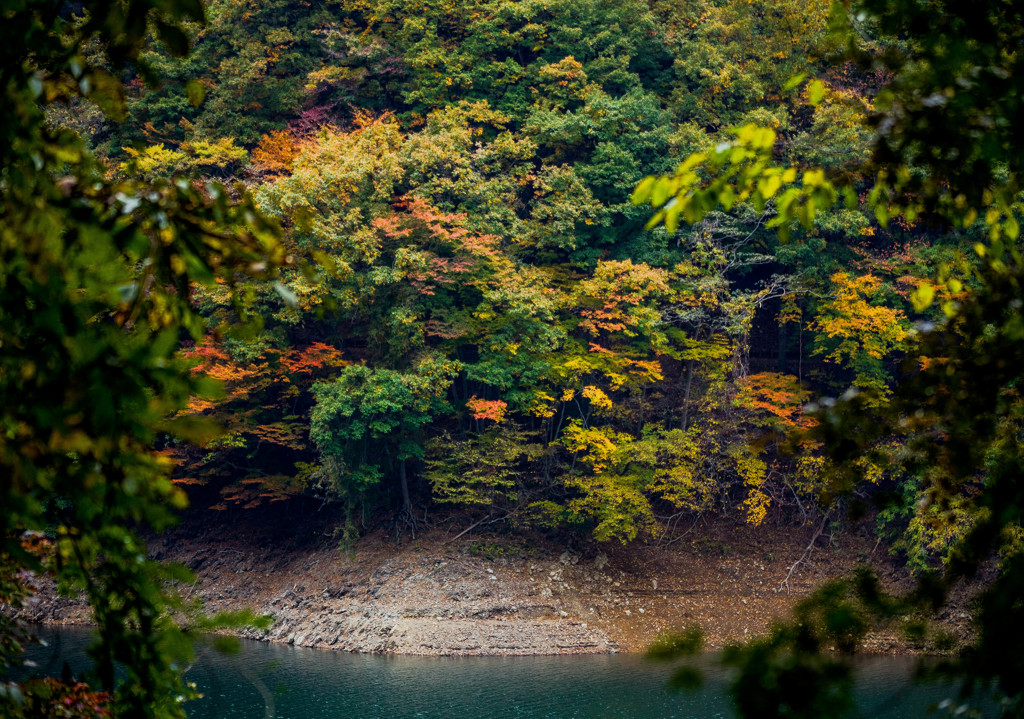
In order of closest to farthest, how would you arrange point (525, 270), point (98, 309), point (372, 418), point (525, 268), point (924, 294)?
point (98, 309) → point (924, 294) → point (372, 418) → point (525, 270) → point (525, 268)

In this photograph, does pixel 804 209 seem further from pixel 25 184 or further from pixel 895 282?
pixel 895 282

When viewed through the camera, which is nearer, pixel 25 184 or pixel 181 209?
pixel 25 184

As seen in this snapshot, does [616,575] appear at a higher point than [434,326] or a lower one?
lower

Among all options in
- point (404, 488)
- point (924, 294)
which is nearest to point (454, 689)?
point (404, 488)

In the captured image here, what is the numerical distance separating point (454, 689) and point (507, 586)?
129 inches

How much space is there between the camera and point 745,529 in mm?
16141

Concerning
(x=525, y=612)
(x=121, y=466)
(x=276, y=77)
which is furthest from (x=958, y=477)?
(x=276, y=77)

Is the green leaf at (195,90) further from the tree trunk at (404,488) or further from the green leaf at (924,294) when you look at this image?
the tree trunk at (404,488)

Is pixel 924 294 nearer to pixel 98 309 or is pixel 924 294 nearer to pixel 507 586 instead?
pixel 98 309

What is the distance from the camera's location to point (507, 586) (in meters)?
14.5

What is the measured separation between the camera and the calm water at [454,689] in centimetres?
1033

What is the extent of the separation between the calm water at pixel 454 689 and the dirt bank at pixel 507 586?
0.65m

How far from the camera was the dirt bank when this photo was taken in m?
13.7

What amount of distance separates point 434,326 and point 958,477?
13628 millimetres
